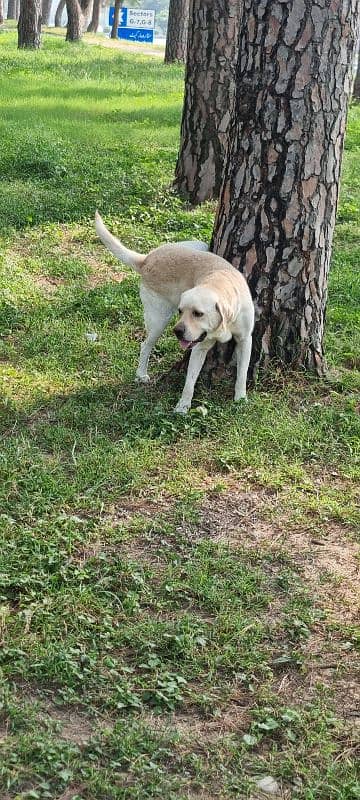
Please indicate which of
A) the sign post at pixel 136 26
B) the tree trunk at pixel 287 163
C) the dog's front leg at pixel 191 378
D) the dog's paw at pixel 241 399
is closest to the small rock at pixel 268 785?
the dog's front leg at pixel 191 378

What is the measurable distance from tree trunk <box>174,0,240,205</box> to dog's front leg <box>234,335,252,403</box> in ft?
12.5

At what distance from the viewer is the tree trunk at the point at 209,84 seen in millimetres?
8594

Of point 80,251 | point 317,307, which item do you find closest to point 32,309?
point 80,251

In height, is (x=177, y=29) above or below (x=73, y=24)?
above

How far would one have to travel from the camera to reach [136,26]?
41.6 metres

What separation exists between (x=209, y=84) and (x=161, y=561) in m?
5.93

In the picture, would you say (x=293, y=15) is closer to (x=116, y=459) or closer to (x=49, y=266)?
(x=116, y=459)

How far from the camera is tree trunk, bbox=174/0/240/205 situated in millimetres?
8594

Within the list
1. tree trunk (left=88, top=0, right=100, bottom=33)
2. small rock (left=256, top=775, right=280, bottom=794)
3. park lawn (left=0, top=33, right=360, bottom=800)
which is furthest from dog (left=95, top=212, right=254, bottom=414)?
tree trunk (left=88, top=0, right=100, bottom=33)

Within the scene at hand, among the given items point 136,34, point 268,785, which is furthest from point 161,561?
point 136,34

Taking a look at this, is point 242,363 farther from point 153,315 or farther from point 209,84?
point 209,84

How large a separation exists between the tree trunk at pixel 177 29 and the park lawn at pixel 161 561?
12.8 m

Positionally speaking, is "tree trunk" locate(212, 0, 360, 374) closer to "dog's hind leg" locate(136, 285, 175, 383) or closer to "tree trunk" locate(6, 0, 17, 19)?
"dog's hind leg" locate(136, 285, 175, 383)

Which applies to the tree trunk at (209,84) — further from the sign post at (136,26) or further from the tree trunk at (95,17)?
the sign post at (136,26)
